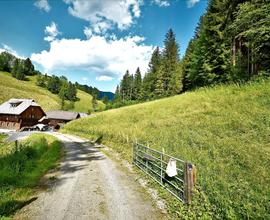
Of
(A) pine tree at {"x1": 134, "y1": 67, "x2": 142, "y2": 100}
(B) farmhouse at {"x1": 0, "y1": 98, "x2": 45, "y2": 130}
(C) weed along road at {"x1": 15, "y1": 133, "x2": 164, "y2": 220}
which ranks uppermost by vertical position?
(A) pine tree at {"x1": 134, "y1": 67, "x2": 142, "y2": 100}

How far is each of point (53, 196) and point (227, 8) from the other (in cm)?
3738

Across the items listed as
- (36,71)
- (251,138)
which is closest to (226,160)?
(251,138)

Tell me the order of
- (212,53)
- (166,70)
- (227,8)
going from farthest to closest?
(166,70)
(212,53)
(227,8)

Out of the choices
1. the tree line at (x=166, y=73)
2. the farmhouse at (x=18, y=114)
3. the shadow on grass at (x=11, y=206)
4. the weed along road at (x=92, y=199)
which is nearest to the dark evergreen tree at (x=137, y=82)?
the tree line at (x=166, y=73)

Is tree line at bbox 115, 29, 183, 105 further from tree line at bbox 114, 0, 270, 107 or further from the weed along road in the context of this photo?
the weed along road

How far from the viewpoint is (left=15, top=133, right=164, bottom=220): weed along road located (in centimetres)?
703

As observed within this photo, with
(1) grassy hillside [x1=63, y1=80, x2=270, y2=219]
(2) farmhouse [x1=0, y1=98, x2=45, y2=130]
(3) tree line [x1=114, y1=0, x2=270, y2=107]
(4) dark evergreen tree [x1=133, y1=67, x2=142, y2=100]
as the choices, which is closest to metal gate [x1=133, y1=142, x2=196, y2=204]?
(1) grassy hillside [x1=63, y1=80, x2=270, y2=219]

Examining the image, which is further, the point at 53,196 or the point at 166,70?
the point at 166,70

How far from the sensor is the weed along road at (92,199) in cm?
703

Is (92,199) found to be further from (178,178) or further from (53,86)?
(53,86)

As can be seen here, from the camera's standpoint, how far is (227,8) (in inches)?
1371

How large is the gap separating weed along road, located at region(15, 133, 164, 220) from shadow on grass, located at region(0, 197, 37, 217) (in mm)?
253

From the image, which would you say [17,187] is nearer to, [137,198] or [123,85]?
[137,198]

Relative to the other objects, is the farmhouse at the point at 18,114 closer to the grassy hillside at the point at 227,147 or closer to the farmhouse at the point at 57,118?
the farmhouse at the point at 57,118
